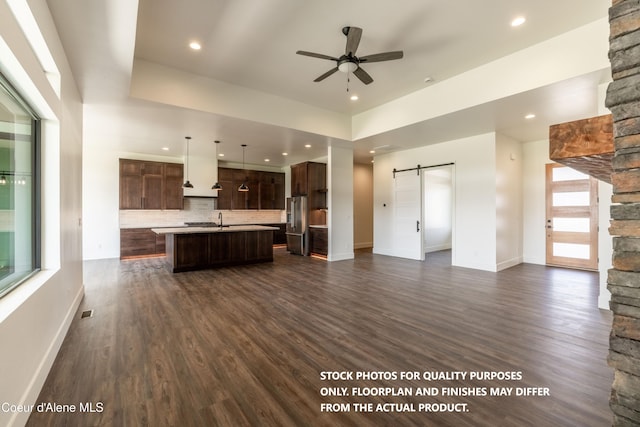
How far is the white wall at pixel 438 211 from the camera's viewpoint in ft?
29.0

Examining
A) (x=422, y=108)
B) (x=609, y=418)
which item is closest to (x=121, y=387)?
(x=609, y=418)

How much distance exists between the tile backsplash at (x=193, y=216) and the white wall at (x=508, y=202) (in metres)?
7.22

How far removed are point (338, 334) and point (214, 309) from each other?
1.75m

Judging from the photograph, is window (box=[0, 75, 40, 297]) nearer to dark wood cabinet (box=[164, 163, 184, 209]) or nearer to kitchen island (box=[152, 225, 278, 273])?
kitchen island (box=[152, 225, 278, 273])

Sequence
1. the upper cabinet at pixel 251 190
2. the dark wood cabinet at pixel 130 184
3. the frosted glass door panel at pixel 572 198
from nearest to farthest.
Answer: the frosted glass door panel at pixel 572 198
the dark wood cabinet at pixel 130 184
the upper cabinet at pixel 251 190

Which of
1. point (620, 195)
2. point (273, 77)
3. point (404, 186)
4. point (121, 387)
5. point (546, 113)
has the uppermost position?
point (273, 77)

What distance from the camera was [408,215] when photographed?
7.61 m

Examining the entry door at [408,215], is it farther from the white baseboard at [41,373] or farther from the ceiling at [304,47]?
the white baseboard at [41,373]

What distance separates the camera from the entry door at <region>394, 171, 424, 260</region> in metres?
7.35

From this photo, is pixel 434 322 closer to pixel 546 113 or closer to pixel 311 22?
pixel 311 22

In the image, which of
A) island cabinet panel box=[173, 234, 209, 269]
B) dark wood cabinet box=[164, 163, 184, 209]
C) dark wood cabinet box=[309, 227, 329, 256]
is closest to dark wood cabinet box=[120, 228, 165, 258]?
dark wood cabinet box=[164, 163, 184, 209]

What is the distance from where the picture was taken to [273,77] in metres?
4.71

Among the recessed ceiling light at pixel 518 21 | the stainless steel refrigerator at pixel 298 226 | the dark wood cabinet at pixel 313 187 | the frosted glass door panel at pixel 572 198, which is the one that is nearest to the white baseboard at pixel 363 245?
the dark wood cabinet at pixel 313 187

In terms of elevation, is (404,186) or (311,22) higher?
(311,22)
